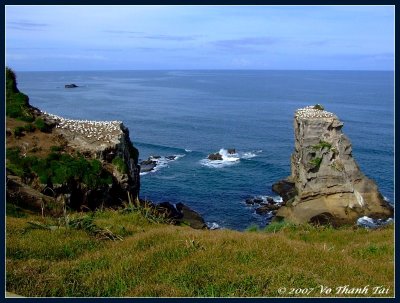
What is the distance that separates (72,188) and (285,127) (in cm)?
Answer: 7172

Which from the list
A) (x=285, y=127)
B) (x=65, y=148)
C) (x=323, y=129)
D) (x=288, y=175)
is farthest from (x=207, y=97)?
(x=65, y=148)

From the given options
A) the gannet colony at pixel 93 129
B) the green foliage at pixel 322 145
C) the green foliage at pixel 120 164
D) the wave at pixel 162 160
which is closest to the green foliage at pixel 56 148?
the gannet colony at pixel 93 129

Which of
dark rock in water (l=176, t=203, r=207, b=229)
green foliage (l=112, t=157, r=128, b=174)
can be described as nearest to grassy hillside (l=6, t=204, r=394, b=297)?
green foliage (l=112, t=157, r=128, b=174)

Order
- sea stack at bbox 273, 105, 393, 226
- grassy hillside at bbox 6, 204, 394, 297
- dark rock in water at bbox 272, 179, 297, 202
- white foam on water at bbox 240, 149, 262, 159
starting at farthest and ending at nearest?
white foam on water at bbox 240, 149, 262, 159 < dark rock in water at bbox 272, 179, 297, 202 < sea stack at bbox 273, 105, 393, 226 < grassy hillside at bbox 6, 204, 394, 297

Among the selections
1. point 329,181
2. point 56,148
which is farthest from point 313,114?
point 56,148

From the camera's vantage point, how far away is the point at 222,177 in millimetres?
66875

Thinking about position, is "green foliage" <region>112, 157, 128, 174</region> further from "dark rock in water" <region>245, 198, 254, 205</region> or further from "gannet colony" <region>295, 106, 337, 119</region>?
"gannet colony" <region>295, 106, 337, 119</region>

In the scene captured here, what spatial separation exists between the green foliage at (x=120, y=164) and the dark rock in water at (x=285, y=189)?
1199 inches

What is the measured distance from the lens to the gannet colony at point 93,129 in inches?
1314

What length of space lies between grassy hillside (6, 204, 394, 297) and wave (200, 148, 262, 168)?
58409mm

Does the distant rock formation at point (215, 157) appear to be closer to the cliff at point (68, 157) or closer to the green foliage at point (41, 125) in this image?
the cliff at point (68, 157)

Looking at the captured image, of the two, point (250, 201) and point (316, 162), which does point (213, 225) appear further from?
point (316, 162)

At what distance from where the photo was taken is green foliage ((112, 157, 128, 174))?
106 feet
